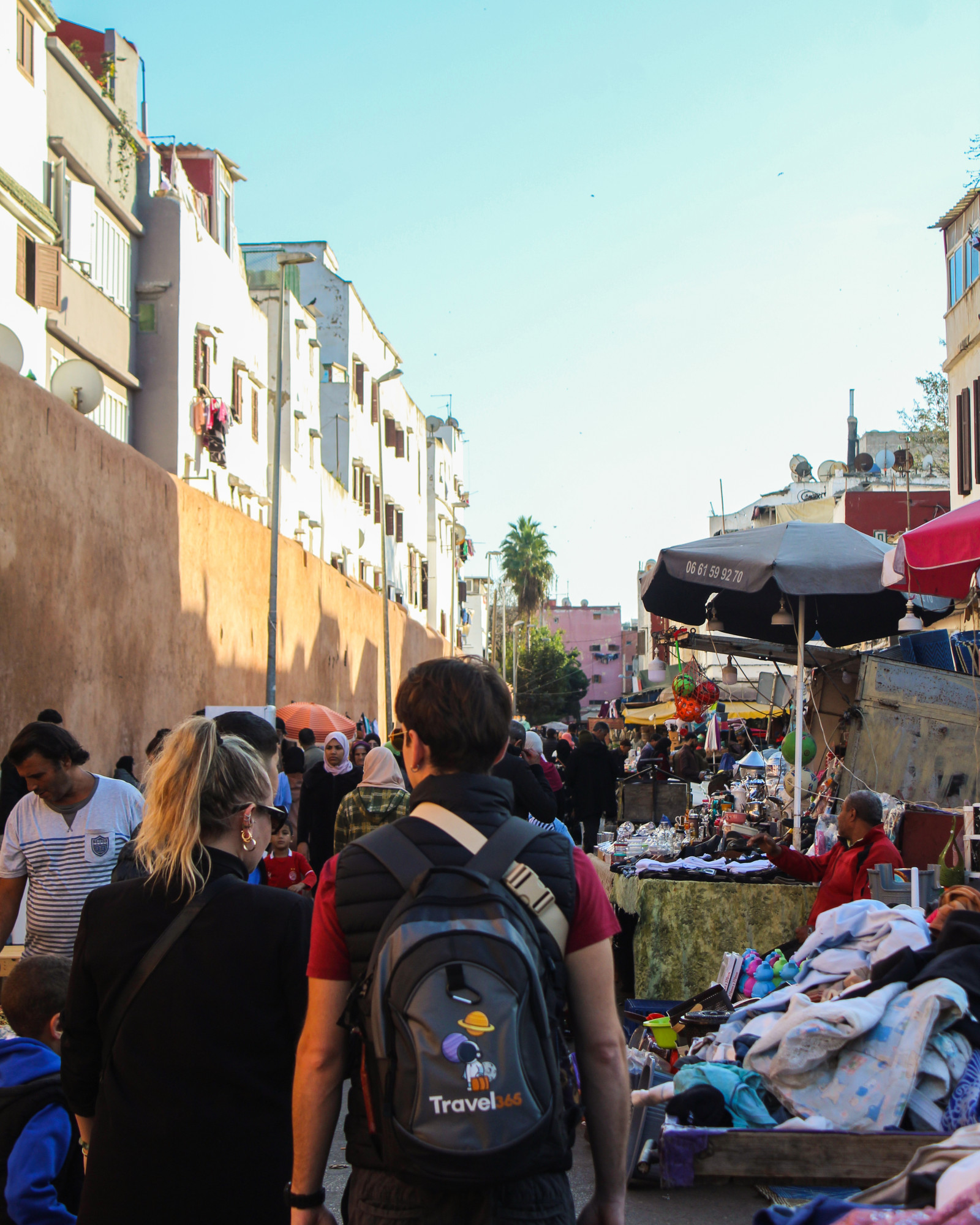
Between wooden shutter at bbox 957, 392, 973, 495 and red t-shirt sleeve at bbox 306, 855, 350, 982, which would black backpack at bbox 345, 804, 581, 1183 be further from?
wooden shutter at bbox 957, 392, 973, 495

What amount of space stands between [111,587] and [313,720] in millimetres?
4547

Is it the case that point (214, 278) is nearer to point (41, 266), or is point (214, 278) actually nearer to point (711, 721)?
point (41, 266)

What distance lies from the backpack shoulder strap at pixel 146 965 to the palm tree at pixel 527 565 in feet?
303

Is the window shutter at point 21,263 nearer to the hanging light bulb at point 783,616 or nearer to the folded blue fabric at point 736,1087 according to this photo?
the hanging light bulb at point 783,616

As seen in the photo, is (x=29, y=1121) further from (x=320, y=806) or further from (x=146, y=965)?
(x=320, y=806)

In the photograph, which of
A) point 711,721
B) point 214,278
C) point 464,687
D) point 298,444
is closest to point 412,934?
point 464,687

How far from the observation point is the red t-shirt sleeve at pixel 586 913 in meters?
2.47

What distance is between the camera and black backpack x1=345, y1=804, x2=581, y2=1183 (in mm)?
2107

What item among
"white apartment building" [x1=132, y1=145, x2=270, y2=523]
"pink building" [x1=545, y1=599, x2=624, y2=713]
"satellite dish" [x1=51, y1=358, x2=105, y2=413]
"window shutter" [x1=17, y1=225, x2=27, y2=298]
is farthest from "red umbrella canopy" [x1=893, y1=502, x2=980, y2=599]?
"pink building" [x1=545, y1=599, x2=624, y2=713]

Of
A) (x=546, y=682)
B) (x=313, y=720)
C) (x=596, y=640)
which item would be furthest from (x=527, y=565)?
(x=313, y=720)

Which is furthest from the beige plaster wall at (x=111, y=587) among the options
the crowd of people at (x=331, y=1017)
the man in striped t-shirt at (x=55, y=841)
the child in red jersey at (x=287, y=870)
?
the crowd of people at (x=331, y=1017)

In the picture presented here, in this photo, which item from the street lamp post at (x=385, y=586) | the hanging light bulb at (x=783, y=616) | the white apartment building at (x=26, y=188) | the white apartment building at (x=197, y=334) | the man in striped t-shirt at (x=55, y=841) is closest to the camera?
the man in striped t-shirt at (x=55, y=841)

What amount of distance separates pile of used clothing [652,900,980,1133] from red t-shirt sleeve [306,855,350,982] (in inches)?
132

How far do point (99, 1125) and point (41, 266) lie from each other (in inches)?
669
